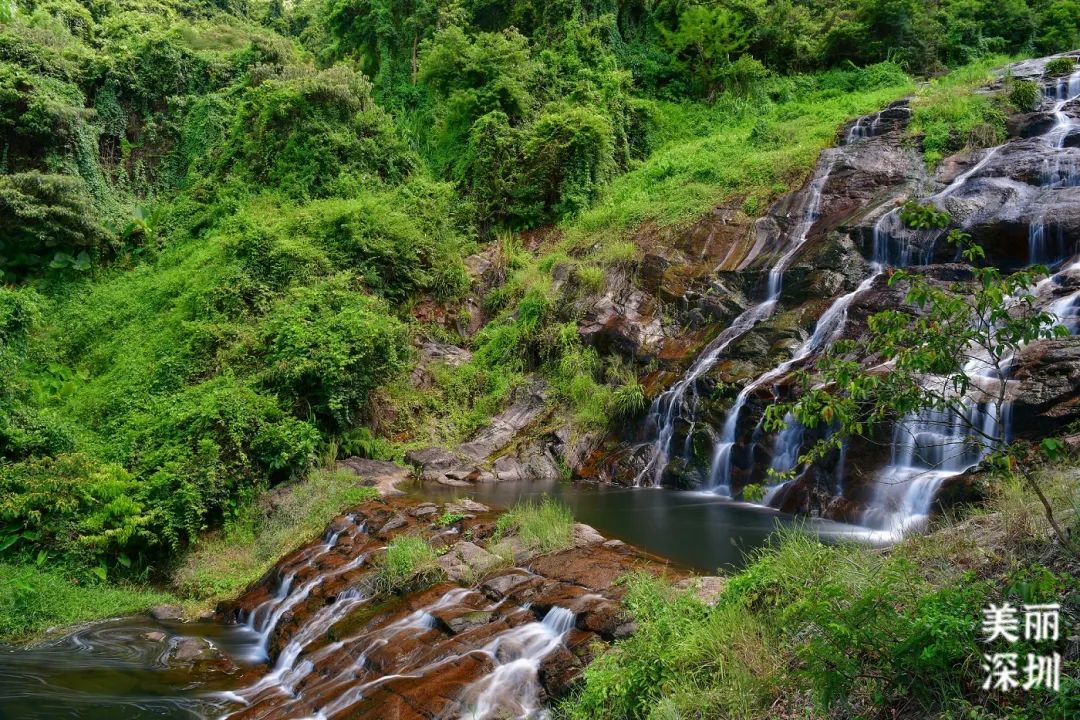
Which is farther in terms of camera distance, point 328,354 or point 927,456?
point 328,354

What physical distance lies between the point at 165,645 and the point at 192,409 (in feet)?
16.4

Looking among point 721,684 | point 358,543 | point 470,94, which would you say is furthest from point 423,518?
point 470,94

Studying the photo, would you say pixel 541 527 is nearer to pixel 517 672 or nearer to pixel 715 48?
pixel 517 672

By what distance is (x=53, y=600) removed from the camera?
27.9 ft

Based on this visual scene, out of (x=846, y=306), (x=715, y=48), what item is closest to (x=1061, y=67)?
(x=715, y=48)

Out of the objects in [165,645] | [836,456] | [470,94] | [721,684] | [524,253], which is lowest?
[165,645]

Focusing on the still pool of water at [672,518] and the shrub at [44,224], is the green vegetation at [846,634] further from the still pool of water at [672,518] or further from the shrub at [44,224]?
the shrub at [44,224]

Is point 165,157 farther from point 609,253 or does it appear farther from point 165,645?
point 165,645

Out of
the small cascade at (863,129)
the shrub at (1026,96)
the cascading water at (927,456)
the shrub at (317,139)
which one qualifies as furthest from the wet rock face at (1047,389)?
the shrub at (317,139)

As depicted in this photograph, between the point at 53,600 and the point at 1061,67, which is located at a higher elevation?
the point at 1061,67

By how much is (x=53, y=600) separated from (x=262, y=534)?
9.02 feet

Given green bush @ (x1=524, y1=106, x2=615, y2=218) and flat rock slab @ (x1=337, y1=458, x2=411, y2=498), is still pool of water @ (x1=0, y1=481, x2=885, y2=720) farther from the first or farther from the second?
green bush @ (x1=524, y1=106, x2=615, y2=218)

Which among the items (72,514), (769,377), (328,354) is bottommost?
(72,514)

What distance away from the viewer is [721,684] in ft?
13.7
